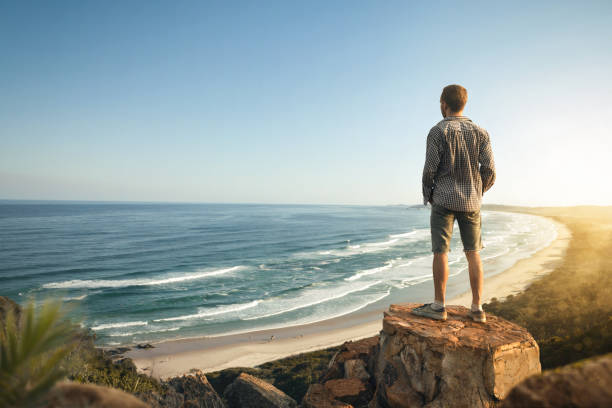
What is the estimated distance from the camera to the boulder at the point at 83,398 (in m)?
1.26

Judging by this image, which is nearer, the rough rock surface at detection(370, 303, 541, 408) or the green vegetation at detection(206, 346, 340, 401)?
the rough rock surface at detection(370, 303, 541, 408)

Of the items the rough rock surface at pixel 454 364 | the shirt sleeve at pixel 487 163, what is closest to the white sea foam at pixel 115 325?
the rough rock surface at pixel 454 364

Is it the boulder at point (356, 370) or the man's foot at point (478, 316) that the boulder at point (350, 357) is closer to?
the boulder at point (356, 370)

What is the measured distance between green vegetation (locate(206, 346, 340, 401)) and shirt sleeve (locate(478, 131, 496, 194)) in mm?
6139

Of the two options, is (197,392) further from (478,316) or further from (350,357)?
(478,316)

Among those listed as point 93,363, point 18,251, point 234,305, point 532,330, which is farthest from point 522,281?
point 18,251

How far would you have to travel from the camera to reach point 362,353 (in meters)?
5.11

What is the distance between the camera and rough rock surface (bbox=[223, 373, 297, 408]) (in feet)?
17.1

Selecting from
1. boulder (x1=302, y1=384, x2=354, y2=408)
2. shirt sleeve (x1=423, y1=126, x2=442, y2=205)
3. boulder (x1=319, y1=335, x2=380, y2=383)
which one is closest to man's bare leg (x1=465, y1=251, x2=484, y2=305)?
Result: shirt sleeve (x1=423, y1=126, x2=442, y2=205)

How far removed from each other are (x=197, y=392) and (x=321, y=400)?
2538 millimetres

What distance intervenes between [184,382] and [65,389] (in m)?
5.26

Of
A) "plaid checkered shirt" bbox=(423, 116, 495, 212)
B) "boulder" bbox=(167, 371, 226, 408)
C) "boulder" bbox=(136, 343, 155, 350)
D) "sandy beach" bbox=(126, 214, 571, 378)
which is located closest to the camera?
"plaid checkered shirt" bbox=(423, 116, 495, 212)

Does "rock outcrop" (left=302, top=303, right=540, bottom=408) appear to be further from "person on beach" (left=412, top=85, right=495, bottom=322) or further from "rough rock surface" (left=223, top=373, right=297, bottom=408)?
"rough rock surface" (left=223, top=373, right=297, bottom=408)

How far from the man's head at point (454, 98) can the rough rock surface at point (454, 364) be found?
→ 2629 millimetres
